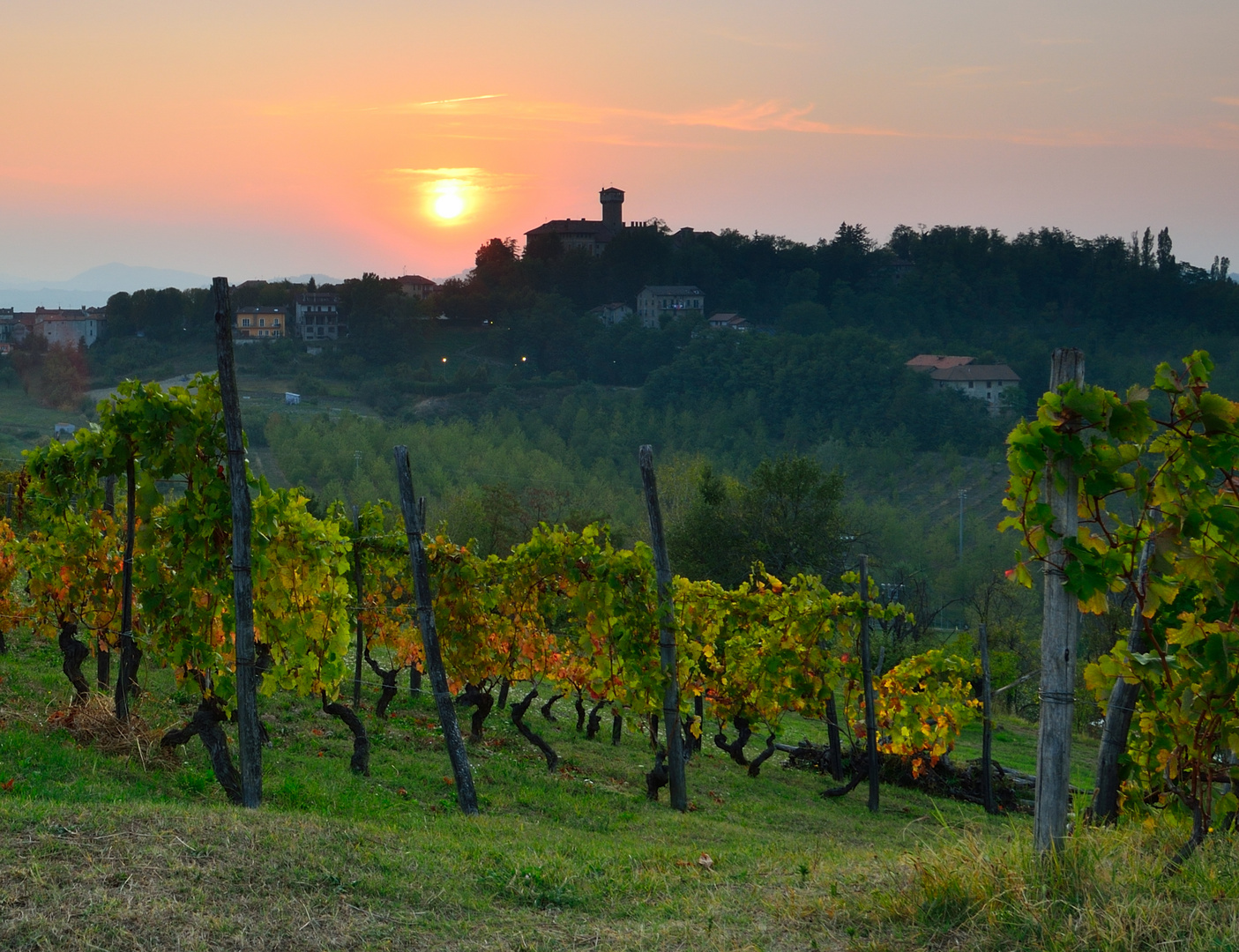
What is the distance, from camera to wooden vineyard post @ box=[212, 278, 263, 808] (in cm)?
557

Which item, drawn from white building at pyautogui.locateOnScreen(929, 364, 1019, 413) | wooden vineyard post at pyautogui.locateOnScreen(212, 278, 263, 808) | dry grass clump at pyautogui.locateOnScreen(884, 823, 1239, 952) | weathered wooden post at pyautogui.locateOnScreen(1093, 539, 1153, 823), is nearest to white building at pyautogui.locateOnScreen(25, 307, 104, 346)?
white building at pyautogui.locateOnScreen(929, 364, 1019, 413)

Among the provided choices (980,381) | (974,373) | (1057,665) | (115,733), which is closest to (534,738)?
(115,733)

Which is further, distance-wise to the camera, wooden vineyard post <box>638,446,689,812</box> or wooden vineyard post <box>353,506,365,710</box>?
wooden vineyard post <box>353,506,365,710</box>

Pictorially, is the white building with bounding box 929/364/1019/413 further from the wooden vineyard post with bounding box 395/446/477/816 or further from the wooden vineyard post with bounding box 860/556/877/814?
the wooden vineyard post with bounding box 395/446/477/816

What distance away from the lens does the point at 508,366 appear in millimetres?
83625

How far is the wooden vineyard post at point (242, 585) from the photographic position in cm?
557

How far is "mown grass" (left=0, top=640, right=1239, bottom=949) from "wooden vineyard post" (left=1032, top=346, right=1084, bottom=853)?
0.13 metres

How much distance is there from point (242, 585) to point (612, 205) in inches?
4707

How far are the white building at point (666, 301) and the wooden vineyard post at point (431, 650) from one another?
88211 mm

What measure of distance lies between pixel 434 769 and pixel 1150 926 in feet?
18.0

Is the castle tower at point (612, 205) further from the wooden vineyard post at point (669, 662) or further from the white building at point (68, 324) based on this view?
the wooden vineyard post at point (669, 662)

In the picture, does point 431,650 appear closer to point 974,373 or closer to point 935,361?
point 974,373

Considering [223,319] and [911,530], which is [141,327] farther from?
[223,319]

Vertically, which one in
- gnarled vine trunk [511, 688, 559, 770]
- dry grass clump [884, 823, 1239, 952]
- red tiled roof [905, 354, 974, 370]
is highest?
red tiled roof [905, 354, 974, 370]
